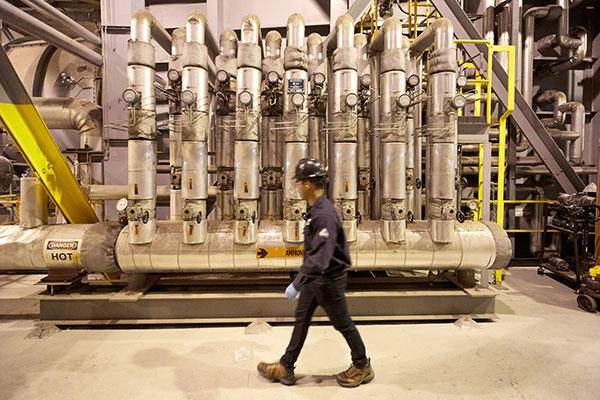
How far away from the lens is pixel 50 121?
20.6ft

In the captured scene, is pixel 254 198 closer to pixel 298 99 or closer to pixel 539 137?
pixel 298 99

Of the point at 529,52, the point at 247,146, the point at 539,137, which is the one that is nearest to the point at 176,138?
the point at 247,146

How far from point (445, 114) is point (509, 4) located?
15.0 ft

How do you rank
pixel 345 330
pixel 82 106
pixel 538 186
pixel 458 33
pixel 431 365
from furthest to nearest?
pixel 538 186
pixel 82 106
pixel 458 33
pixel 431 365
pixel 345 330

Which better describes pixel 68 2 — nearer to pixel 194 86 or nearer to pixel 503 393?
pixel 194 86

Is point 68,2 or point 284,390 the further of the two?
point 68,2

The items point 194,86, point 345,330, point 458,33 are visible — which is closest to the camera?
point 345,330

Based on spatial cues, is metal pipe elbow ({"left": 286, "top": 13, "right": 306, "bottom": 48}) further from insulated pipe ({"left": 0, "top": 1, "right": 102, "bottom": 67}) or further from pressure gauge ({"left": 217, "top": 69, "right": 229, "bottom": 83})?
insulated pipe ({"left": 0, "top": 1, "right": 102, "bottom": 67})

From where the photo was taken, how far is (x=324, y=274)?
247 centimetres

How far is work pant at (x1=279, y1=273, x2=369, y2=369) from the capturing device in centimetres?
246

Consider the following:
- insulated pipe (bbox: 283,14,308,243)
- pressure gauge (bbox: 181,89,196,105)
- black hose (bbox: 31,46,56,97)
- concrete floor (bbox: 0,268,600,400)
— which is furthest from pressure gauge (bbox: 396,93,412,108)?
black hose (bbox: 31,46,56,97)

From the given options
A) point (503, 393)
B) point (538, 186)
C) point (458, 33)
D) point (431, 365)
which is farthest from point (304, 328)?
point (538, 186)

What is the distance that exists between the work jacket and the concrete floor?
0.98 meters

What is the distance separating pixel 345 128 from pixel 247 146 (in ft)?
3.71
